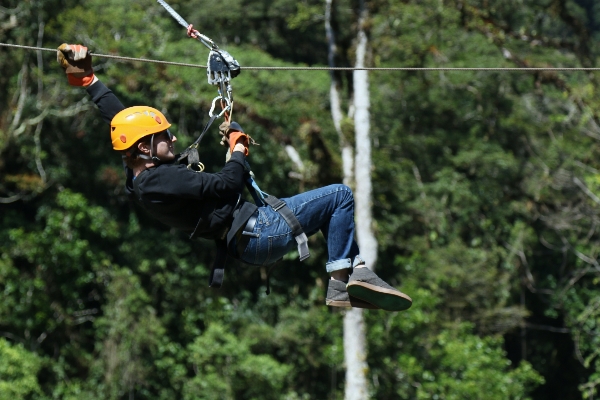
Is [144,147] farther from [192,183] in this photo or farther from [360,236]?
[360,236]

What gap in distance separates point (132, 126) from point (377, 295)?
138 cm

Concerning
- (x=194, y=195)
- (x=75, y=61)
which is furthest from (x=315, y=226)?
(x=75, y=61)

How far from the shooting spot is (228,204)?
→ 4.04m

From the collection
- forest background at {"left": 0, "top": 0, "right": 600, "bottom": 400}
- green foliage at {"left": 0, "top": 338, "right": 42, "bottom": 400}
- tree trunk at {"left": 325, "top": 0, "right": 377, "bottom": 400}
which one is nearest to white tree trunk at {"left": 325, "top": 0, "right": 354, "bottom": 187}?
tree trunk at {"left": 325, "top": 0, "right": 377, "bottom": 400}

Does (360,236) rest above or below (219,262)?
above

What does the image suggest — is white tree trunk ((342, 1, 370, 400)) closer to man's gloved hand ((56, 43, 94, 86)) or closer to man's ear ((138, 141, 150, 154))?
man's gloved hand ((56, 43, 94, 86))

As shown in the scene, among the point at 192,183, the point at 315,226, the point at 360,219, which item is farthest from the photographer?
the point at 360,219

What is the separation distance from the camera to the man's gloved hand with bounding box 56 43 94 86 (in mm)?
4234

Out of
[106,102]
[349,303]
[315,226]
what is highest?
[106,102]

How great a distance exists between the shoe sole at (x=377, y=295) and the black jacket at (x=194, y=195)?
0.61m

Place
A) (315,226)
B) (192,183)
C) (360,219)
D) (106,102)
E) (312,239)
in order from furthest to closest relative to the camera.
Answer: (312,239) < (360,219) < (106,102) < (315,226) < (192,183)

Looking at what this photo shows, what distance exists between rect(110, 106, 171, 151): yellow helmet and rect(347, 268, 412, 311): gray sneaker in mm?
1135

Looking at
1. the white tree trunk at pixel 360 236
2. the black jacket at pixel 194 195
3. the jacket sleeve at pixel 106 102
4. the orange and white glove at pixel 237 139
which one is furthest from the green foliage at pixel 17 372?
the orange and white glove at pixel 237 139

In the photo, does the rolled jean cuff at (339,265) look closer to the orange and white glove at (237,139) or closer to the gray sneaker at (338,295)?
the gray sneaker at (338,295)
